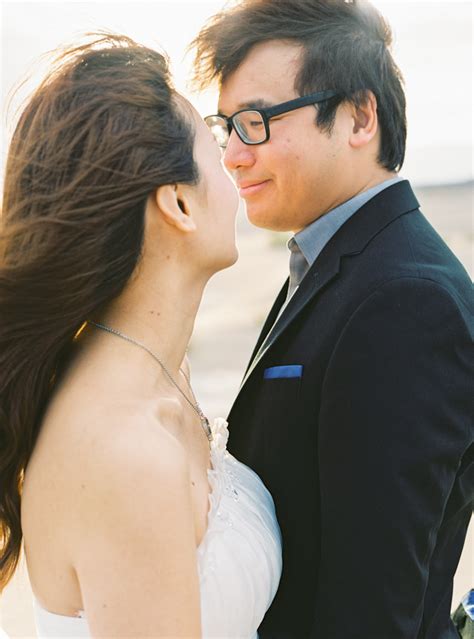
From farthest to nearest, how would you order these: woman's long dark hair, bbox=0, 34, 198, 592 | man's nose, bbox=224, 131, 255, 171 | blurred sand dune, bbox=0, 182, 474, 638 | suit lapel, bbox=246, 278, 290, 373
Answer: blurred sand dune, bbox=0, 182, 474, 638 < suit lapel, bbox=246, 278, 290, 373 < man's nose, bbox=224, 131, 255, 171 < woman's long dark hair, bbox=0, 34, 198, 592

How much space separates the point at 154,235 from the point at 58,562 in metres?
0.75

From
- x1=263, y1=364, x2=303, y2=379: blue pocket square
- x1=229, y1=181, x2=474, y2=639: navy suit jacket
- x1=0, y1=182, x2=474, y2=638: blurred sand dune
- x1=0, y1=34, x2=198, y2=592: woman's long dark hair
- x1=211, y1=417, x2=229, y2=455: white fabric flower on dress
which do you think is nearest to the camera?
x1=0, y1=34, x2=198, y2=592: woman's long dark hair

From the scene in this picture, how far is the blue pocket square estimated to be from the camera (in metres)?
2.12

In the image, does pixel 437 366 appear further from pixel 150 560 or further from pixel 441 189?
pixel 441 189

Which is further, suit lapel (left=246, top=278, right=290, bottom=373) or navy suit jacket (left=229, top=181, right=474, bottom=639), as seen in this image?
suit lapel (left=246, top=278, right=290, bottom=373)

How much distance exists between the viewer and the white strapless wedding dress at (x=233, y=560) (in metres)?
1.86

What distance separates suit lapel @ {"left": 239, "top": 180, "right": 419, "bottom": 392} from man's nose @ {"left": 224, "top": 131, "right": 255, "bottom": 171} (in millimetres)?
475

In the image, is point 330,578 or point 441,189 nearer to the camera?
point 330,578

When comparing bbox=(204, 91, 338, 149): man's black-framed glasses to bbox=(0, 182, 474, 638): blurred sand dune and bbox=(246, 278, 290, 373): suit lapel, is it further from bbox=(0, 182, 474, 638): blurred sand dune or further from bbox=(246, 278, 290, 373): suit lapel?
bbox=(0, 182, 474, 638): blurred sand dune

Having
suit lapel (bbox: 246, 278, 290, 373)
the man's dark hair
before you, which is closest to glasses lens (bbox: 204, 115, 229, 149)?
the man's dark hair

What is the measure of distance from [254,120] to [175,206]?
881 millimetres

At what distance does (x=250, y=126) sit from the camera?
8.42ft

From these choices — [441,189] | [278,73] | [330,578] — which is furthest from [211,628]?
[441,189]

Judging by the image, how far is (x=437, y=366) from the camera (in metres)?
1.92
